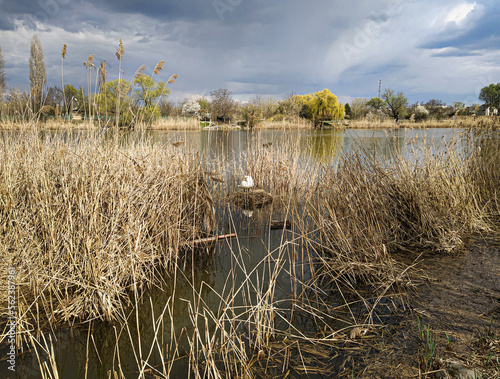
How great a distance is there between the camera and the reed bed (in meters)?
2.65

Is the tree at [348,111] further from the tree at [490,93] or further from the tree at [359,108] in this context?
the tree at [490,93]

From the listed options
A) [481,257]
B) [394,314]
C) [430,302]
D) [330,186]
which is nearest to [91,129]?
[330,186]

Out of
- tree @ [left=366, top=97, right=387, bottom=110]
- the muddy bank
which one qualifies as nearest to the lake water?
the muddy bank

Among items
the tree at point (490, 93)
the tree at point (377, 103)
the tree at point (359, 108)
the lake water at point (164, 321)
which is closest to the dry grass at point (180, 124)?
the lake water at point (164, 321)

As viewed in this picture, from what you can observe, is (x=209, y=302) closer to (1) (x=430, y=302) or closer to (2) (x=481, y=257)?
(1) (x=430, y=302)

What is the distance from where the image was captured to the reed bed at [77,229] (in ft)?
8.70

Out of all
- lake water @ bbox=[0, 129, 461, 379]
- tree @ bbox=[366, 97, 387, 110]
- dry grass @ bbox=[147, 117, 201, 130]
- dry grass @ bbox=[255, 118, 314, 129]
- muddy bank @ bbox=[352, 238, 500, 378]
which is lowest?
lake water @ bbox=[0, 129, 461, 379]

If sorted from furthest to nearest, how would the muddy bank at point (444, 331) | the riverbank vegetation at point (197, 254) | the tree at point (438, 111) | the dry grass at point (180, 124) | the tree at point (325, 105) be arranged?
the tree at point (325, 105), the tree at point (438, 111), the dry grass at point (180, 124), the riverbank vegetation at point (197, 254), the muddy bank at point (444, 331)

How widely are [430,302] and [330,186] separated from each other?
5.08ft


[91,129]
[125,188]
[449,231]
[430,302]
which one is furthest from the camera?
[449,231]

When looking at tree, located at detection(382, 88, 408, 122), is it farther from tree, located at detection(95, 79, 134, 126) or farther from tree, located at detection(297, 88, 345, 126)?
tree, located at detection(95, 79, 134, 126)

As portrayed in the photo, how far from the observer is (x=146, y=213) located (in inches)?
141

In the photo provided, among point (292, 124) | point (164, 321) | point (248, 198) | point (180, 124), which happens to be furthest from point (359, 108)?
point (164, 321)

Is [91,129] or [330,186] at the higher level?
[91,129]
